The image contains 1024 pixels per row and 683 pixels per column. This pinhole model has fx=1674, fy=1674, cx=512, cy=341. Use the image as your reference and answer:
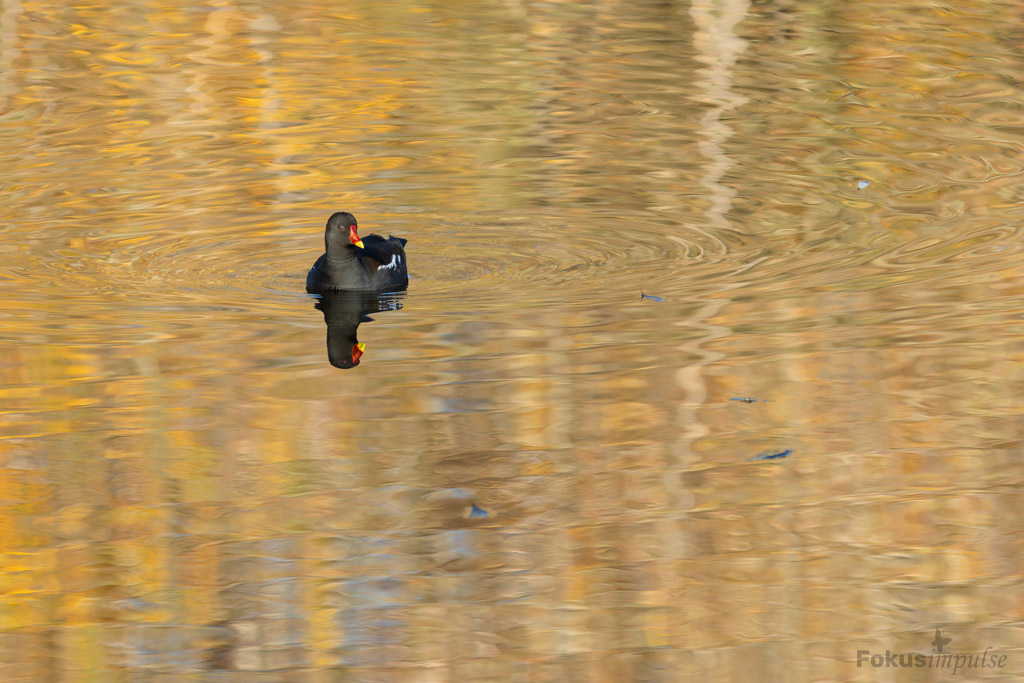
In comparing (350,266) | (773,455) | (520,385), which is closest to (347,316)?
(350,266)

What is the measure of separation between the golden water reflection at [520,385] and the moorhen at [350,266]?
0.24 m

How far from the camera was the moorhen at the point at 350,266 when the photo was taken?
39.1 ft

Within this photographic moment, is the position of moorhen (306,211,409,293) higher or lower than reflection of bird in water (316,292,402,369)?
higher

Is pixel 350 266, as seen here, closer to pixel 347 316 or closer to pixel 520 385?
pixel 347 316

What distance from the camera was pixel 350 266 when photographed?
39.5 ft

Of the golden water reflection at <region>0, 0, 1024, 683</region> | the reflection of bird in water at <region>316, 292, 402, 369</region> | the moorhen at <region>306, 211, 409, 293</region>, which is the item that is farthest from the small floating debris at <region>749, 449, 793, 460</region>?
the moorhen at <region>306, 211, 409, 293</region>

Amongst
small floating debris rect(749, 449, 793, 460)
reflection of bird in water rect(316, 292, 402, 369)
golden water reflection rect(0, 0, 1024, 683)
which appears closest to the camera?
golden water reflection rect(0, 0, 1024, 683)

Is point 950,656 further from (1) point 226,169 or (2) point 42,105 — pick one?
(2) point 42,105

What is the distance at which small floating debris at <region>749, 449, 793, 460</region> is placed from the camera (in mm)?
8641

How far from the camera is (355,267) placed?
12.0m

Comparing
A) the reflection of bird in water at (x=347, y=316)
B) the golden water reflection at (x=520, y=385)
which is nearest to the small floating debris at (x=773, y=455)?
the golden water reflection at (x=520, y=385)

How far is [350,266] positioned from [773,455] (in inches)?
172

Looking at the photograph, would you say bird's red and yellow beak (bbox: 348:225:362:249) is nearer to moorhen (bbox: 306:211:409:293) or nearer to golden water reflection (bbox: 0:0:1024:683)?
moorhen (bbox: 306:211:409:293)

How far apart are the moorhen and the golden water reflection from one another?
24 centimetres
